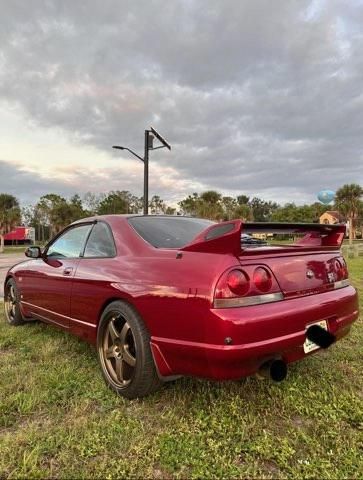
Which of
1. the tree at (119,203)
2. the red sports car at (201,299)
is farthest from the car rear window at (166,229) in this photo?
the tree at (119,203)

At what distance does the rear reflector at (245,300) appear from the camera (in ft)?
7.19

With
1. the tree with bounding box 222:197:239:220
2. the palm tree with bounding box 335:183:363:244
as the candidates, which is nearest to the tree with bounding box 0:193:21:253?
the tree with bounding box 222:197:239:220

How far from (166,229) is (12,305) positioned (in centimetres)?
294

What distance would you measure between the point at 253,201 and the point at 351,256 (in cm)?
10074

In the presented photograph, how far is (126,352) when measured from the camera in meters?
2.80

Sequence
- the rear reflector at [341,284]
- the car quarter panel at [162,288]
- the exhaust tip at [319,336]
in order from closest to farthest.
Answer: the car quarter panel at [162,288]
the exhaust tip at [319,336]
the rear reflector at [341,284]

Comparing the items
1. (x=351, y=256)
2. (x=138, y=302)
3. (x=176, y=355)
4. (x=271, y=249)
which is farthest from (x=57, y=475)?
(x=351, y=256)

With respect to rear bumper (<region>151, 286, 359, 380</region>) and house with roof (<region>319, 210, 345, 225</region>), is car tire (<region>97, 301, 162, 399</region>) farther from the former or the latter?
house with roof (<region>319, 210, 345, 225</region>)

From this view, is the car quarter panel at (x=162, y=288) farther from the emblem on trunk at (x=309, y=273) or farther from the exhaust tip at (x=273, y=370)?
the emblem on trunk at (x=309, y=273)

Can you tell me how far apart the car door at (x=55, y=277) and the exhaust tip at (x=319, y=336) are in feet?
6.80

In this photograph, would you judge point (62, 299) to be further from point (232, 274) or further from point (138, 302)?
point (232, 274)

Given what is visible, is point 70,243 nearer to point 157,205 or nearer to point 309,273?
point 309,273

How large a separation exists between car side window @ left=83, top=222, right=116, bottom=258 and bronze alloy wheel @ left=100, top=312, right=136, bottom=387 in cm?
55

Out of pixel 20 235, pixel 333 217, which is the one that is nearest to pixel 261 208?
pixel 333 217
